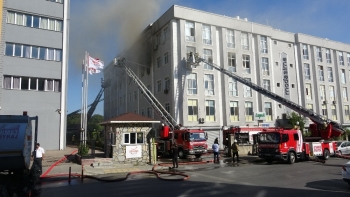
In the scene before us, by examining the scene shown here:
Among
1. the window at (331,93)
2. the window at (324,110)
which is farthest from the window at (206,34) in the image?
the window at (331,93)

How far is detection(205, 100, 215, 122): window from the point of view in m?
32.0

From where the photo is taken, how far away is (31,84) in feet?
87.5

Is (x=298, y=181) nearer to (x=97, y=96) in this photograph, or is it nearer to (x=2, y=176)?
(x=2, y=176)

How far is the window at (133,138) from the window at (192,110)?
41.6 feet

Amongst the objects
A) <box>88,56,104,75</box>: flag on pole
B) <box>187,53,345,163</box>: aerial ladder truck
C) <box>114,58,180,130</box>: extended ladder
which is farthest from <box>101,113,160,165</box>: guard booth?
<box>187,53,345,163</box>: aerial ladder truck

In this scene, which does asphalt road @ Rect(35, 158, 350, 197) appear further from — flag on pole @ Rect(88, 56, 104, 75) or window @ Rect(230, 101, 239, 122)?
window @ Rect(230, 101, 239, 122)

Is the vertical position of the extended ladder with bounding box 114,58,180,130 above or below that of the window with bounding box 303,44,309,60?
below

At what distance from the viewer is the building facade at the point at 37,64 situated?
25594 millimetres

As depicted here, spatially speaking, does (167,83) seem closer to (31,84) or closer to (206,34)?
(206,34)

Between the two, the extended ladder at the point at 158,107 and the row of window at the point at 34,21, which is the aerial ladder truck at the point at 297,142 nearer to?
the extended ladder at the point at 158,107

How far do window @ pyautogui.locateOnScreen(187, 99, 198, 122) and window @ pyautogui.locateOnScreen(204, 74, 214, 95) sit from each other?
223 centimetres

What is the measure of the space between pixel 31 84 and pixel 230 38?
2413cm

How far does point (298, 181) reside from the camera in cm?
1122

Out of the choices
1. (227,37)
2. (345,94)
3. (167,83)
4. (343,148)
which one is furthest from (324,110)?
(167,83)
